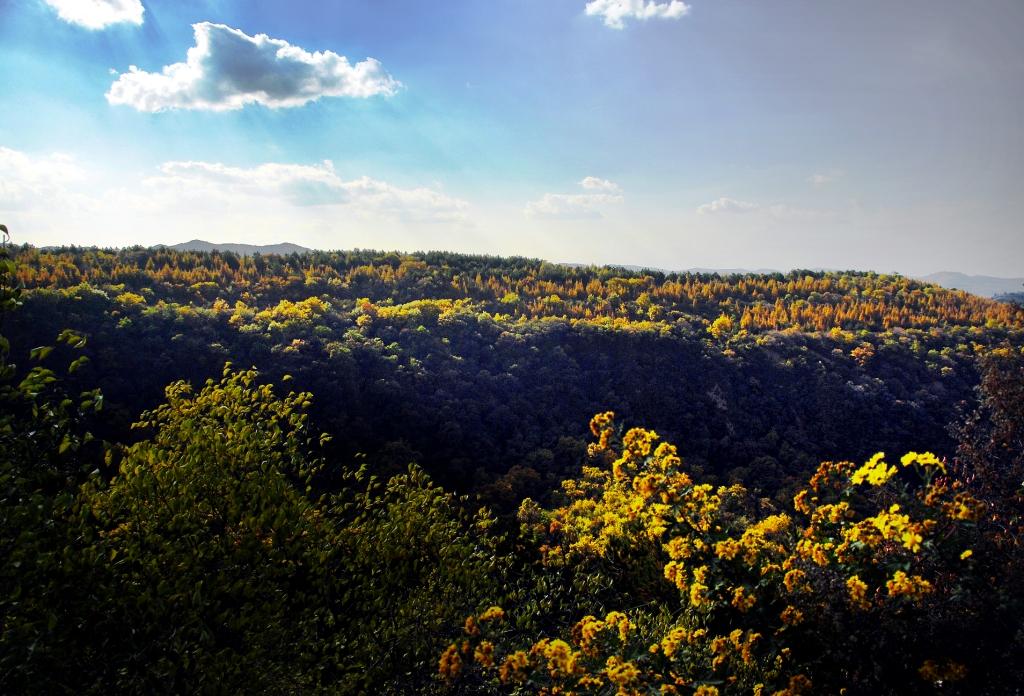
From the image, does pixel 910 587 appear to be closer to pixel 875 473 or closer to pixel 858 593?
pixel 858 593

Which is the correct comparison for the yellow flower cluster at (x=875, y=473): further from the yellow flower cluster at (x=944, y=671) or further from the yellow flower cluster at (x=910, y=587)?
the yellow flower cluster at (x=944, y=671)

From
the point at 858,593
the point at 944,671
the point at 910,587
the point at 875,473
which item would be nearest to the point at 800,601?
the point at 858,593

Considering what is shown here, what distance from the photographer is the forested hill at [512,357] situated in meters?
22.7

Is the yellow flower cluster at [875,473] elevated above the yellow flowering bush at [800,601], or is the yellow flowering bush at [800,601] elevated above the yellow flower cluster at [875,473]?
the yellow flower cluster at [875,473]

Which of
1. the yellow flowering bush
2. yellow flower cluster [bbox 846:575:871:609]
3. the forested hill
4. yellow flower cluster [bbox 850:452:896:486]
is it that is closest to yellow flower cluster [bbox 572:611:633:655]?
Answer: the yellow flowering bush

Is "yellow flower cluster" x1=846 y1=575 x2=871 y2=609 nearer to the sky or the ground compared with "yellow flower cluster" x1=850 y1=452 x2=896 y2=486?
nearer to the ground

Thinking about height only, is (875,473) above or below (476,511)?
above

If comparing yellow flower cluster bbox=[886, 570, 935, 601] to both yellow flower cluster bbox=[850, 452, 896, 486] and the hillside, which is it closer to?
the hillside

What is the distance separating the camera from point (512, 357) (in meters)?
31.5

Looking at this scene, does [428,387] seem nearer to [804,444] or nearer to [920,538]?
[804,444]

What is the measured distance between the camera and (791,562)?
5.97 metres

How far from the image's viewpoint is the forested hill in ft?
74.3

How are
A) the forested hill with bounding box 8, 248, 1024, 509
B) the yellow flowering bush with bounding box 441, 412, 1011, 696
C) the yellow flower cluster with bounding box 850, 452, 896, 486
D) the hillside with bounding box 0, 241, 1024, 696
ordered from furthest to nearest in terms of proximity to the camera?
the forested hill with bounding box 8, 248, 1024, 509 → the yellow flower cluster with bounding box 850, 452, 896, 486 → the hillside with bounding box 0, 241, 1024, 696 → the yellow flowering bush with bounding box 441, 412, 1011, 696

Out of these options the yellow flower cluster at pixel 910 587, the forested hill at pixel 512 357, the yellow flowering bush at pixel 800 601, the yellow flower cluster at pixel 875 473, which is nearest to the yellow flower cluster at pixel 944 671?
the yellow flowering bush at pixel 800 601
